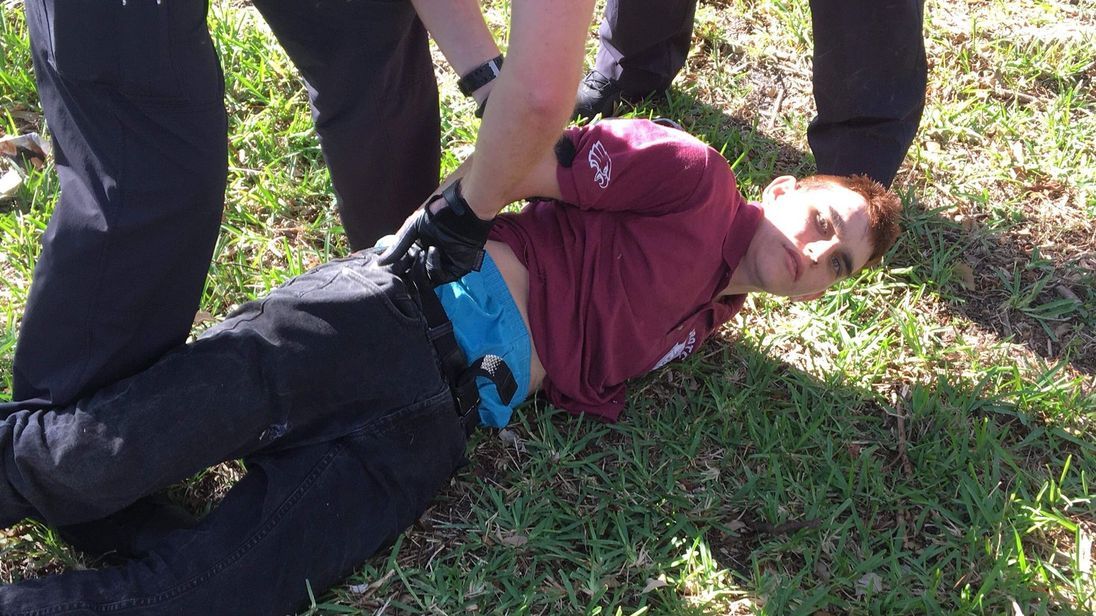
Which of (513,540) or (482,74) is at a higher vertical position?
(482,74)

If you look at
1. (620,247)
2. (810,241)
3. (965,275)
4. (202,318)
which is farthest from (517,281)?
(965,275)

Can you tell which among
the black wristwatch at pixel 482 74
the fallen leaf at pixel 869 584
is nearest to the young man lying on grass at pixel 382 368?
the black wristwatch at pixel 482 74

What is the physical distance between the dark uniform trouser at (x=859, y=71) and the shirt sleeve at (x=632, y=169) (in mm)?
722

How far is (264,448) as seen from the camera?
2.12 metres

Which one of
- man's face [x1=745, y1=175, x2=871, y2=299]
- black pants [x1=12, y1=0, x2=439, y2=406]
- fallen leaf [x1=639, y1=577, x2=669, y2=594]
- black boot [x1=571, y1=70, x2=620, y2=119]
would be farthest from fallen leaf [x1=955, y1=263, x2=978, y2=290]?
black pants [x1=12, y1=0, x2=439, y2=406]

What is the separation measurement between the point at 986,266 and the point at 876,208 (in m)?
0.81

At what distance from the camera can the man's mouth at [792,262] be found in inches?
97.3

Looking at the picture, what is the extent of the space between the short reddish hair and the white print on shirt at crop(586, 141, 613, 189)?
603 mm

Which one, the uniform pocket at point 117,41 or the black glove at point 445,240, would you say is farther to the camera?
the black glove at point 445,240

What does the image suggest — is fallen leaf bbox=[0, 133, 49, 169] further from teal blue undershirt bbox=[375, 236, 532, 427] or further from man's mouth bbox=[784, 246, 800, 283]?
man's mouth bbox=[784, 246, 800, 283]

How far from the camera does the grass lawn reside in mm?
2217

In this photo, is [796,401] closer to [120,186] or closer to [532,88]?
[532,88]

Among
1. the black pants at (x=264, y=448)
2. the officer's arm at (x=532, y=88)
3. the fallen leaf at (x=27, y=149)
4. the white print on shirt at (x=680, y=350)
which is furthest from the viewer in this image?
the fallen leaf at (x=27, y=149)

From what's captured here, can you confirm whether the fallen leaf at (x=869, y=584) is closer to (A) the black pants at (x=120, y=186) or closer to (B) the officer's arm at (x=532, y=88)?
(B) the officer's arm at (x=532, y=88)
